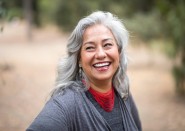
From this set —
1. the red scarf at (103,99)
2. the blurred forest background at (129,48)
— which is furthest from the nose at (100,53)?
the blurred forest background at (129,48)

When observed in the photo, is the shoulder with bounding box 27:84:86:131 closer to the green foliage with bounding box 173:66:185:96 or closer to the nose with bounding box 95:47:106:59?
the nose with bounding box 95:47:106:59

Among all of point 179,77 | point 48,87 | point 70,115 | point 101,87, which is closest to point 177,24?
point 179,77

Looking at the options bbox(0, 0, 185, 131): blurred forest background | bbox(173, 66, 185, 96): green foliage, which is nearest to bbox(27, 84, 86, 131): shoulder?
bbox(0, 0, 185, 131): blurred forest background

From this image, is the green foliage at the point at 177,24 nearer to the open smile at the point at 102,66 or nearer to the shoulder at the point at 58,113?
the open smile at the point at 102,66

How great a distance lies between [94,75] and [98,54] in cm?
16

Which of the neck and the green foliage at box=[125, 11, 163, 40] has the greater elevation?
the green foliage at box=[125, 11, 163, 40]

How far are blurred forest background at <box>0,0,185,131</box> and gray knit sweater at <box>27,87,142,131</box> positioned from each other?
2.01 m

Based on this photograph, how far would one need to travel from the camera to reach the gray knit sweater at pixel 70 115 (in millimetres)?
2357

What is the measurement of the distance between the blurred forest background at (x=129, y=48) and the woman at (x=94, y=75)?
5.86 feet

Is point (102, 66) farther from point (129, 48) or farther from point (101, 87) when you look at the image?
point (129, 48)

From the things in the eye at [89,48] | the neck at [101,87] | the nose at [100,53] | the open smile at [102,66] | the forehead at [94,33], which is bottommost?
the neck at [101,87]

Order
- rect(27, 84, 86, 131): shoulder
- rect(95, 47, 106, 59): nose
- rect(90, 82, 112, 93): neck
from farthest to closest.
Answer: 1. rect(90, 82, 112, 93): neck
2. rect(95, 47, 106, 59): nose
3. rect(27, 84, 86, 131): shoulder

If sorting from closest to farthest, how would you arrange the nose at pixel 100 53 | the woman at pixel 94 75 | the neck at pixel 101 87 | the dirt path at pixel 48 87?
the woman at pixel 94 75
the nose at pixel 100 53
the neck at pixel 101 87
the dirt path at pixel 48 87

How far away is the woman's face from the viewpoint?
2723 mm
